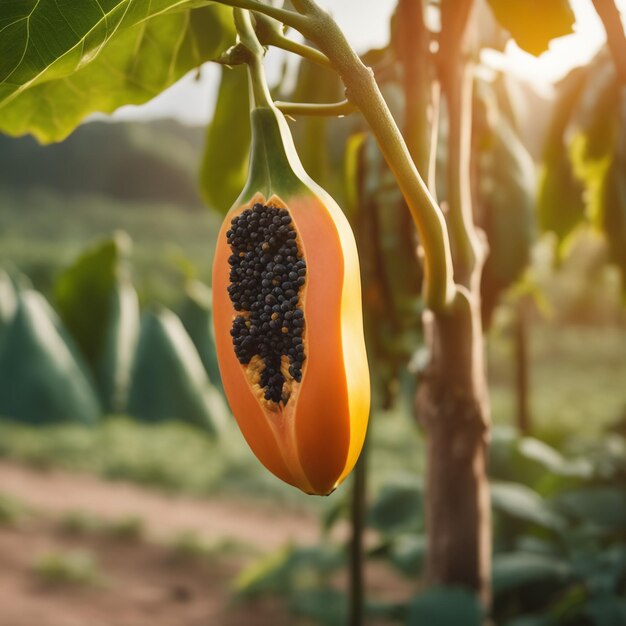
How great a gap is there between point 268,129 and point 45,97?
191 mm

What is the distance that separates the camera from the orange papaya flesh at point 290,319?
23 cm

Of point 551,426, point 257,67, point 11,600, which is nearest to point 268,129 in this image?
point 257,67

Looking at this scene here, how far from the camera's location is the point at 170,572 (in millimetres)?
2115

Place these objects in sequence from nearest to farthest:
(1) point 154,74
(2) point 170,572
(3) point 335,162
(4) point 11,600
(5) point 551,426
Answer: (1) point 154,74 < (3) point 335,162 < (4) point 11,600 < (2) point 170,572 < (5) point 551,426

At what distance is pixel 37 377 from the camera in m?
0.74

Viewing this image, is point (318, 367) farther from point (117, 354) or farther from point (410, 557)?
point (410, 557)

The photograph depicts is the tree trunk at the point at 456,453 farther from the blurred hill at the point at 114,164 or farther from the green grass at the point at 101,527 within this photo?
the blurred hill at the point at 114,164

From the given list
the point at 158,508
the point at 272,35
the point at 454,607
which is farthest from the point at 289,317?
the point at 158,508

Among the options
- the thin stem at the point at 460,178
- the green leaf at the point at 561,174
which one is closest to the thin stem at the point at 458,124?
the thin stem at the point at 460,178

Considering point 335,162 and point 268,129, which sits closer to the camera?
point 268,129

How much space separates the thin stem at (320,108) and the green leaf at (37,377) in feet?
1.75

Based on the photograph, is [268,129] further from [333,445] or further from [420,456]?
[420,456]

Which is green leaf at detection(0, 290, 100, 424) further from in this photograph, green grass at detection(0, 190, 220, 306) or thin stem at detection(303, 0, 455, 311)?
green grass at detection(0, 190, 220, 306)

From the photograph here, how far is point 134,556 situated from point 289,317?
7.16 ft
